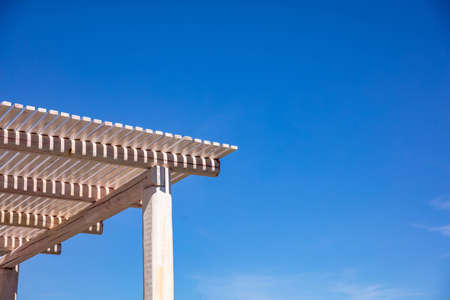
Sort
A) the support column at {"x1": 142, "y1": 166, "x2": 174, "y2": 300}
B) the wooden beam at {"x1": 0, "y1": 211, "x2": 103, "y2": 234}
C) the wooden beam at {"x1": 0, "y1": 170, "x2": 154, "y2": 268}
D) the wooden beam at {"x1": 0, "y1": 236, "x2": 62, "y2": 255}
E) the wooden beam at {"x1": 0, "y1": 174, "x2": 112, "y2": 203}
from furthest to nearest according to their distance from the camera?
the wooden beam at {"x1": 0, "y1": 236, "x2": 62, "y2": 255} < the wooden beam at {"x1": 0, "y1": 211, "x2": 103, "y2": 234} < the wooden beam at {"x1": 0, "y1": 174, "x2": 112, "y2": 203} < the wooden beam at {"x1": 0, "y1": 170, "x2": 154, "y2": 268} < the support column at {"x1": 142, "y1": 166, "x2": 174, "y2": 300}

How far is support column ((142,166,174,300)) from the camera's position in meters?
8.55

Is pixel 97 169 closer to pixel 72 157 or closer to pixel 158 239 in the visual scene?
pixel 72 157

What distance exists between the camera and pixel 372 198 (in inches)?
1353

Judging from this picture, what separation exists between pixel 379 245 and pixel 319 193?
4688 mm

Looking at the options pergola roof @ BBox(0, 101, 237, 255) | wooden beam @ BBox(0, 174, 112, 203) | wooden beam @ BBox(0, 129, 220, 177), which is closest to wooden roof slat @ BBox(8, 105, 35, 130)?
pergola roof @ BBox(0, 101, 237, 255)

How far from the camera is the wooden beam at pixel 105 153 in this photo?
8.59m

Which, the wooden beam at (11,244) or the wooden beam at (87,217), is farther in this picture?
the wooden beam at (11,244)

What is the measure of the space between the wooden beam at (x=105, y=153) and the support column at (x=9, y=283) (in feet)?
22.2

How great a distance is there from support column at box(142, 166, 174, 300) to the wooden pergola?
0.05 feet

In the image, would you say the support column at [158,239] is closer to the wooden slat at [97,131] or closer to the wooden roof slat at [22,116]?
the wooden slat at [97,131]

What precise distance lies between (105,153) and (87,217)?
2575mm

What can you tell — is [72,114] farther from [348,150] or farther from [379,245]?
[379,245]

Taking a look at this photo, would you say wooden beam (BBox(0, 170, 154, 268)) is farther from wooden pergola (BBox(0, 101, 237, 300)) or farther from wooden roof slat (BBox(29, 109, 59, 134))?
wooden roof slat (BBox(29, 109, 59, 134))

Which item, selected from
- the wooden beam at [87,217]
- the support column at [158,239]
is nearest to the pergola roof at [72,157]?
the wooden beam at [87,217]
